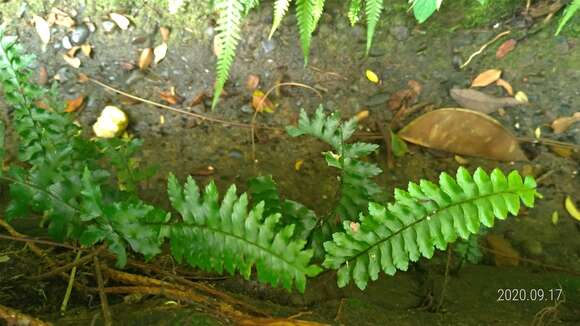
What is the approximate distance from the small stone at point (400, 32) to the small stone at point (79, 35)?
1.46 meters

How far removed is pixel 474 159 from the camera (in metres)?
2.41

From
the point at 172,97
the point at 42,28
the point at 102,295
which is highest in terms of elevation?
the point at 42,28

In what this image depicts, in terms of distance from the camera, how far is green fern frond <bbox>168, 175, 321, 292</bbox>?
55.7 inches

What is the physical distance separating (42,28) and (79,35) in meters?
0.18

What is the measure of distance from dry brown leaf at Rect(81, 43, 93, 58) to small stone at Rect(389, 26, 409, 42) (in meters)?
1.44

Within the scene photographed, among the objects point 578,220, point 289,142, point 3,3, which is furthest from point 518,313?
point 3,3

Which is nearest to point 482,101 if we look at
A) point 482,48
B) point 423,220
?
point 482,48

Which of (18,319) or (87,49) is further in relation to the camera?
(87,49)

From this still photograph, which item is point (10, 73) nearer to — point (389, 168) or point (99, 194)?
point (99, 194)

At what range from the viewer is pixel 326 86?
8.27 feet

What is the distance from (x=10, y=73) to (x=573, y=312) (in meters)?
2.05

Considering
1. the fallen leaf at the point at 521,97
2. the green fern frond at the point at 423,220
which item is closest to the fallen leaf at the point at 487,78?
the fallen leaf at the point at 521,97

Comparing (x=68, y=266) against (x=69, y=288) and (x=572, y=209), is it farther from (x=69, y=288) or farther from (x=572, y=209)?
(x=572, y=209)

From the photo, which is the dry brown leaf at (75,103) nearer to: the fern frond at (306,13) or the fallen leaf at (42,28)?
the fallen leaf at (42,28)
